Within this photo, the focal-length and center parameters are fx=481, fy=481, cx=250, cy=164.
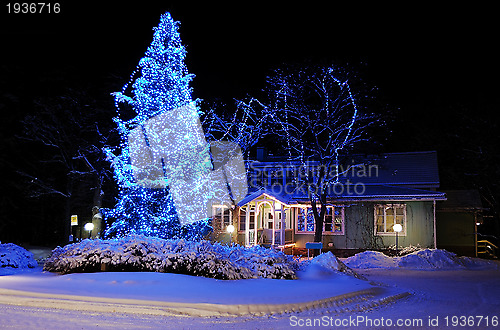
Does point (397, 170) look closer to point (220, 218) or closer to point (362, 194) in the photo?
point (362, 194)

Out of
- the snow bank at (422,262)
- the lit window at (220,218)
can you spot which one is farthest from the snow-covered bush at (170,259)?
the lit window at (220,218)

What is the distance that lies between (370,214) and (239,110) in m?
10.5

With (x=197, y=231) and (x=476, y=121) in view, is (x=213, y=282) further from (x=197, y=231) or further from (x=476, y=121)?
(x=476, y=121)

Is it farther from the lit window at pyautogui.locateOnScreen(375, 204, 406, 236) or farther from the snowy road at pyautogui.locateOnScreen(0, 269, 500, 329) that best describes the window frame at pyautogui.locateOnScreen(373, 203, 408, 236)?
the snowy road at pyautogui.locateOnScreen(0, 269, 500, 329)

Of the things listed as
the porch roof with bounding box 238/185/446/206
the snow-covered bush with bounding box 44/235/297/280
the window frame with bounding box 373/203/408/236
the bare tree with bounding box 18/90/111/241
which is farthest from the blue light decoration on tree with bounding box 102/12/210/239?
the window frame with bounding box 373/203/408/236

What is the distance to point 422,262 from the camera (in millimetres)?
22250

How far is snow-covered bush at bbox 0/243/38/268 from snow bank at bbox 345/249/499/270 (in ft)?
45.4

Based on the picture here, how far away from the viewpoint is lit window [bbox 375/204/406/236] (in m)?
26.2

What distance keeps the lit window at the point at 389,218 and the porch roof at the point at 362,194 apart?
0.86 meters

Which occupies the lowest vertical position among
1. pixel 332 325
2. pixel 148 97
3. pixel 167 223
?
pixel 332 325

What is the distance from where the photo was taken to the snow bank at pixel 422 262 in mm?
22016

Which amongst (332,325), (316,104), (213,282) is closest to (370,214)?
(316,104)

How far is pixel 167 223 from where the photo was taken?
21.6 metres

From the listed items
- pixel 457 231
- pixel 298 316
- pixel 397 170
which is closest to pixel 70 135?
pixel 397 170
